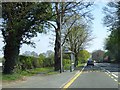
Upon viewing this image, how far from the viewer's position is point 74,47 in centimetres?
8625

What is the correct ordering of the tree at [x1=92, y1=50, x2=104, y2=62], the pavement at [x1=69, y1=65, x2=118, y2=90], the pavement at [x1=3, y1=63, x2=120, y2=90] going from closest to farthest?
the pavement at [x1=3, y1=63, x2=120, y2=90] → the pavement at [x1=69, y1=65, x2=118, y2=90] → the tree at [x1=92, y1=50, x2=104, y2=62]

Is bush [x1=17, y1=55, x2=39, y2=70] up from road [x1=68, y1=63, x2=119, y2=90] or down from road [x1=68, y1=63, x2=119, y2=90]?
up

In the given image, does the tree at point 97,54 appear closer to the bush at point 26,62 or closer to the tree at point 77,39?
the tree at point 77,39

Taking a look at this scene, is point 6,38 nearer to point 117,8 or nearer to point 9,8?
point 9,8

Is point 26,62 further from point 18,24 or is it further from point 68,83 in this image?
point 68,83

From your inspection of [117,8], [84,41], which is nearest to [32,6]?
[117,8]

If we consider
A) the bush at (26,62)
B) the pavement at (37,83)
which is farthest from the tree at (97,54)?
the pavement at (37,83)

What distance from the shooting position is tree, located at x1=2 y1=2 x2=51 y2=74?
23783 mm

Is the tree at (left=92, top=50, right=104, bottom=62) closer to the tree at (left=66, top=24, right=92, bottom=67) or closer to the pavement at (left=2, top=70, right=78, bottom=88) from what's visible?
the tree at (left=66, top=24, right=92, bottom=67)

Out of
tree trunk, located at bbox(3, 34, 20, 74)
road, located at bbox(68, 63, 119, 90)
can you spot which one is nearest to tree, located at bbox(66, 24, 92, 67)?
road, located at bbox(68, 63, 119, 90)

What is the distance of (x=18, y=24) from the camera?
24.0 meters

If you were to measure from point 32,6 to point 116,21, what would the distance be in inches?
1558

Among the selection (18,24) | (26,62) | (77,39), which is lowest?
(26,62)

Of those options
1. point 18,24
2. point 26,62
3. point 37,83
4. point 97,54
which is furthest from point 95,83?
point 97,54
